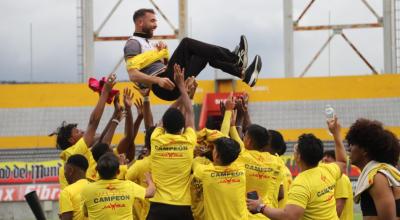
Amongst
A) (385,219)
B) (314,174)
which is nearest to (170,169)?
(314,174)

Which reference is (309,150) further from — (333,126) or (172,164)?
(172,164)

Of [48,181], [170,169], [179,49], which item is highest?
[179,49]

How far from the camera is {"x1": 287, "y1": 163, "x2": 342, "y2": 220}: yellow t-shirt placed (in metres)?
7.99

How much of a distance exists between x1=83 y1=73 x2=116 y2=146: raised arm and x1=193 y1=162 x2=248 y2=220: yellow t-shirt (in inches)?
61.9

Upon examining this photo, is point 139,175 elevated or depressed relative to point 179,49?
depressed

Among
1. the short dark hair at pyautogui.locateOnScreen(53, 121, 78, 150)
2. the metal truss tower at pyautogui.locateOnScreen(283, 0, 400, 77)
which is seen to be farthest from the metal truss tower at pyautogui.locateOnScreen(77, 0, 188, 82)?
the short dark hair at pyautogui.locateOnScreen(53, 121, 78, 150)

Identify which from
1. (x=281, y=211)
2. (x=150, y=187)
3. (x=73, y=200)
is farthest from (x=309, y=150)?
(x=73, y=200)

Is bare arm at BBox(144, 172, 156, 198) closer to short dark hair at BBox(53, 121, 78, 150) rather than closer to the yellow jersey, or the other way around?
the yellow jersey

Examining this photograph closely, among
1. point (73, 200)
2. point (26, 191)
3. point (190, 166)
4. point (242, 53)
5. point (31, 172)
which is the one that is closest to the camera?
point (190, 166)

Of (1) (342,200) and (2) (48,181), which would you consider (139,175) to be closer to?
(1) (342,200)

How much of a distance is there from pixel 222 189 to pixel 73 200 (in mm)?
1676

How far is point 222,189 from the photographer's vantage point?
8875mm

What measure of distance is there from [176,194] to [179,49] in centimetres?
161

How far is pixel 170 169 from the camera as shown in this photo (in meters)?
9.09
